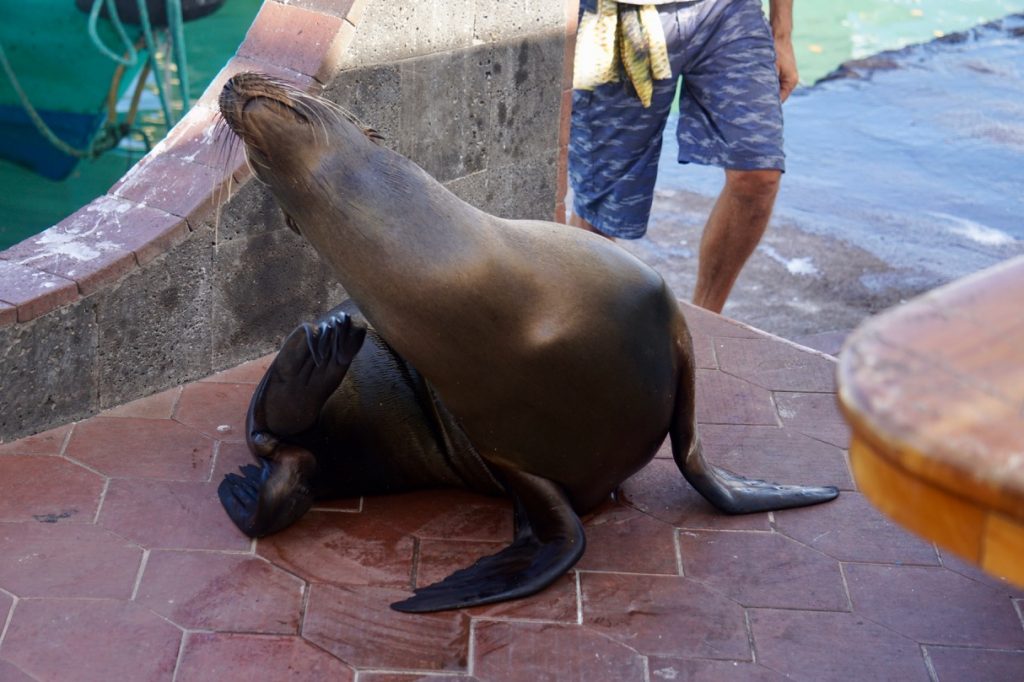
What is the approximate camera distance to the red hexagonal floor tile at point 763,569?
2.99 m

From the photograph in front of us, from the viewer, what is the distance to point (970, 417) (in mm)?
834

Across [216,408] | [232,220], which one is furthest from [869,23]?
Result: [216,408]

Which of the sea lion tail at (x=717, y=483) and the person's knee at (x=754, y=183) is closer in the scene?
the sea lion tail at (x=717, y=483)

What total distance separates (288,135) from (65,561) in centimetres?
117

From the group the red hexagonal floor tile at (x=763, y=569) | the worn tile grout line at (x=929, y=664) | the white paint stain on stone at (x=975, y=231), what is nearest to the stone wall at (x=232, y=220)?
the red hexagonal floor tile at (x=763, y=569)

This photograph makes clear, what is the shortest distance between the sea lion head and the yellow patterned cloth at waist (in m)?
1.87

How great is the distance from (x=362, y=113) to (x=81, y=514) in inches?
54.7

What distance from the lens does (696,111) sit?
177 inches

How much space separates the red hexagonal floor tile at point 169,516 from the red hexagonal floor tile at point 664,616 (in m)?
0.87

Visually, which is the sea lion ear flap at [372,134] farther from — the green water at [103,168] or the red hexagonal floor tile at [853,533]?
the green water at [103,168]

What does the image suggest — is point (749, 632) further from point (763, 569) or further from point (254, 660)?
point (254, 660)

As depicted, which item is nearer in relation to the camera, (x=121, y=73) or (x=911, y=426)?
(x=911, y=426)

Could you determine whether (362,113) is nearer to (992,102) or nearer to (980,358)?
(980,358)

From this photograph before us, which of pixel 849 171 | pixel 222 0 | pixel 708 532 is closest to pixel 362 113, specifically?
pixel 708 532
